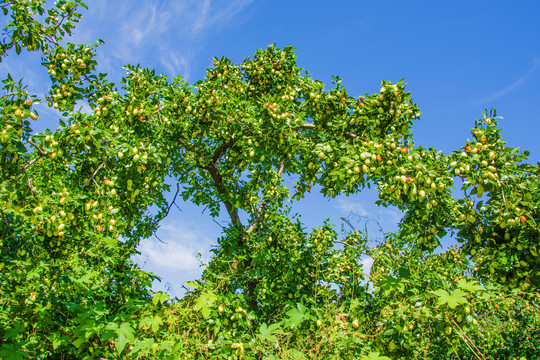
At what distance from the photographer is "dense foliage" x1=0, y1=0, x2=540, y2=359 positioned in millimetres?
2939

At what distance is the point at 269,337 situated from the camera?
2523 millimetres

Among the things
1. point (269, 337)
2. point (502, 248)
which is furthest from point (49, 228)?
point (502, 248)

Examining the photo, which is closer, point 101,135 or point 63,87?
point 101,135

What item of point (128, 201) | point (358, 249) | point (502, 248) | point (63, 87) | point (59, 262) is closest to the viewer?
Result: point (502, 248)

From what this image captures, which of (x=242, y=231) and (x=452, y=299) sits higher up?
(x=242, y=231)

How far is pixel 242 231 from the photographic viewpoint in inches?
241

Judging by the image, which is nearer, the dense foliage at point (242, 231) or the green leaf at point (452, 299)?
the green leaf at point (452, 299)

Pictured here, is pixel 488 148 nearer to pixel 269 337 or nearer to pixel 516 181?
pixel 516 181

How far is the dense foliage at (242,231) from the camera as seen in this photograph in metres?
2.94

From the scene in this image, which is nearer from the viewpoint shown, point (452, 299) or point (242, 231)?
point (452, 299)

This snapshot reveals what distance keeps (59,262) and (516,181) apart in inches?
192

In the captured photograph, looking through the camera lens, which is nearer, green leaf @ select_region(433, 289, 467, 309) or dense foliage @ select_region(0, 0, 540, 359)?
green leaf @ select_region(433, 289, 467, 309)

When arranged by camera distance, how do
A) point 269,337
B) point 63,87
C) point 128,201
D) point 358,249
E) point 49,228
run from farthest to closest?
point 358,249, point 63,87, point 128,201, point 49,228, point 269,337

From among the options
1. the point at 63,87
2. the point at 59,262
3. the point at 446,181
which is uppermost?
the point at 63,87
